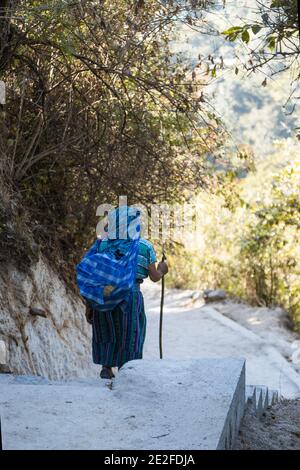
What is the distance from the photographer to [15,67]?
23.7 ft

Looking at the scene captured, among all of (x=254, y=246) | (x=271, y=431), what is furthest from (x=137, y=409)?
(x=254, y=246)

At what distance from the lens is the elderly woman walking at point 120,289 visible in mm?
5555

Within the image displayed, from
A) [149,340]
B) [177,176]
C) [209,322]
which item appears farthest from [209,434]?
[209,322]

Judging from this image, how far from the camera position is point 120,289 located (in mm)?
5531

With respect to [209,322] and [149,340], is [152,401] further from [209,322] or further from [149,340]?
[209,322]

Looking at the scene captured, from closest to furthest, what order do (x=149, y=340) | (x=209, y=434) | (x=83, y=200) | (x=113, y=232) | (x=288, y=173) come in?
(x=209, y=434), (x=113, y=232), (x=83, y=200), (x=288, y=173), (x=149, y=340)

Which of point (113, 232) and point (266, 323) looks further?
point (266, 323)

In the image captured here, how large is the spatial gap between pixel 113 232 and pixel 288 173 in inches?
209

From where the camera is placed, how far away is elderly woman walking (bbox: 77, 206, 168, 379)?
18.2ft

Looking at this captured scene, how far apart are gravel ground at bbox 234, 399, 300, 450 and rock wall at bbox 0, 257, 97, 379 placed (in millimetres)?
1878

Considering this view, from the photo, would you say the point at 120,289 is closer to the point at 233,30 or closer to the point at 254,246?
the point at 233,30

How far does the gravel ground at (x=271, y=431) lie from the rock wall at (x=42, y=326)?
6.16 feet

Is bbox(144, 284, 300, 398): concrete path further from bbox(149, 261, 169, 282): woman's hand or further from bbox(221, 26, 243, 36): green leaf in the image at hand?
bbox(221, 26, 243, 36): green leaf

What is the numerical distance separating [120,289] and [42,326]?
1664mm
